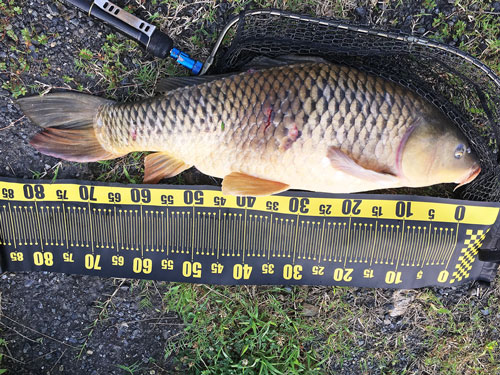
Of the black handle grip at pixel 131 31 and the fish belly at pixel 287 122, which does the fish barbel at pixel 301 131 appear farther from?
the black handle grip at pixel 131 31

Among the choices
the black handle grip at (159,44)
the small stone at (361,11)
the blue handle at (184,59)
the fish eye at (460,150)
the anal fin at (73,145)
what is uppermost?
the small stone at (361,11)

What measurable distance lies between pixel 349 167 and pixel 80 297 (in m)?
1.64

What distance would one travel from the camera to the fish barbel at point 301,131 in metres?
1.85

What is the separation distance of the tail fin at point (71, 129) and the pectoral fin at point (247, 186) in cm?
61

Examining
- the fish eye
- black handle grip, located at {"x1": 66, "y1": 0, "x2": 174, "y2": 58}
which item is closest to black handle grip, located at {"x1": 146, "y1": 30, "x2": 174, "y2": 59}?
black handle grip, located at {"x1": 66, "y1": 0, "x2": 174, "y2": 58}

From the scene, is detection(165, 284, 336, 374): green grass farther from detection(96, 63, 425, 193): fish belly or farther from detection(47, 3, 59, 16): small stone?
detection(47, 3, 59, 16): small stone

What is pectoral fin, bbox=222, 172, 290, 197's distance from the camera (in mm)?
1943

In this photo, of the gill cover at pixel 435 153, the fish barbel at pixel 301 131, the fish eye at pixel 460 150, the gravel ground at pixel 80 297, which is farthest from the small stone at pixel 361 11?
the fish eye at pixel 460 150

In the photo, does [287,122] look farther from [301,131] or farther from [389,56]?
[389,56]

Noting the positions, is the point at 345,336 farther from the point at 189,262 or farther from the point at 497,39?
the point at 497,39

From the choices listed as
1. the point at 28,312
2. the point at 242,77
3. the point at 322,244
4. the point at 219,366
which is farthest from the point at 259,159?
the point at 28,312

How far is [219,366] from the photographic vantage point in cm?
232

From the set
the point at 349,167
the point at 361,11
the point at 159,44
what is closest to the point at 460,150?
the point at 349,167

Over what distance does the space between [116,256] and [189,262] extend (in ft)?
1.30
